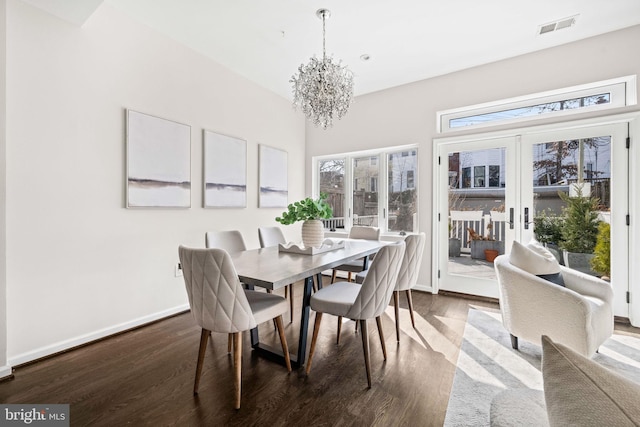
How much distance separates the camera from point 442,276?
3822 mm

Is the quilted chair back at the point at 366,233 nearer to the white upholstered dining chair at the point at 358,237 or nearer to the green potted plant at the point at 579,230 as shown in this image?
the white upholstered dining chair at the point at 358,237

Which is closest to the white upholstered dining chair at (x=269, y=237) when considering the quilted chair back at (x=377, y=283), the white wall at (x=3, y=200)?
the quilted chair back at (x=377, y=283)

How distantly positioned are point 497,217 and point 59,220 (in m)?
4.33

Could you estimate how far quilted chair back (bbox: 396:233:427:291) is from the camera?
8.03ft

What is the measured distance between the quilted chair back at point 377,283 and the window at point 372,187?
232 cm

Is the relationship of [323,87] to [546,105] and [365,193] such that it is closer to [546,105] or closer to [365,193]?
[365,193]

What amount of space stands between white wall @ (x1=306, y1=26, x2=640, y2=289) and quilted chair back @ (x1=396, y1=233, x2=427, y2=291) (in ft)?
4.67

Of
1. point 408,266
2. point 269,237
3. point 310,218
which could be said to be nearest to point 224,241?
point 269,237

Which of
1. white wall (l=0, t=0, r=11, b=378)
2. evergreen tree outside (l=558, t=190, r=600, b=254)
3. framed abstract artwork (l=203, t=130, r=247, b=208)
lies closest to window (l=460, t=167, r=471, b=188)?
evergreen tree outside (l=558, t=190, r=600, b=254)

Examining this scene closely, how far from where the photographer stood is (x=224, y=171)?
139 inches

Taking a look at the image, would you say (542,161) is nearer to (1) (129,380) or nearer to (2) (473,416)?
(2) (473,416)

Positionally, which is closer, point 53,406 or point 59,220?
point 53,406

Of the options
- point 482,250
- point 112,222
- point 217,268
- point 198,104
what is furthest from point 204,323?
point 482,250

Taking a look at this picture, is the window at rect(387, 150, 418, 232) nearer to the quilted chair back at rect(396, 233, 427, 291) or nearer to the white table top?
the quilted chair back at rect(396, 233, 427, 291)
